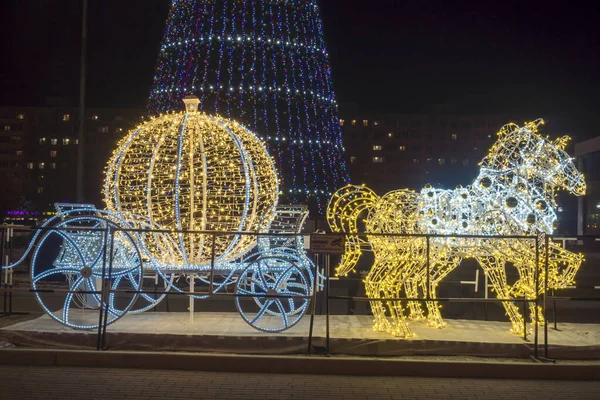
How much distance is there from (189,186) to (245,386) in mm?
3316

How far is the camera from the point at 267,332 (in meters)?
8.12

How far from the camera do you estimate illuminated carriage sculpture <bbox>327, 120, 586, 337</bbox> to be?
27.5 ft

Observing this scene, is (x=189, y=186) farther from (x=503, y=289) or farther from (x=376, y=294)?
(x=503, y=289)

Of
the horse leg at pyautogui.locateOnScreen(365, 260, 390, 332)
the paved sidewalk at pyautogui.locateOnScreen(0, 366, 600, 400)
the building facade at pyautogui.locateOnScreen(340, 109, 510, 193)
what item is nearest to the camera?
the paved sidewalk at pyautogui.locateOnScreen(0, 366, 600, 400)

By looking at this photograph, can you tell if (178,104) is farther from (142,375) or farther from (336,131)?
(142,375)

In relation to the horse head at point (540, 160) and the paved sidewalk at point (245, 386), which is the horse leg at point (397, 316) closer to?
the paved sidewalk at point (245, 386)

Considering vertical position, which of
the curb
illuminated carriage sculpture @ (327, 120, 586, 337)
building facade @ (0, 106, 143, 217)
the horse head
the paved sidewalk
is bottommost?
the paved sidewalk

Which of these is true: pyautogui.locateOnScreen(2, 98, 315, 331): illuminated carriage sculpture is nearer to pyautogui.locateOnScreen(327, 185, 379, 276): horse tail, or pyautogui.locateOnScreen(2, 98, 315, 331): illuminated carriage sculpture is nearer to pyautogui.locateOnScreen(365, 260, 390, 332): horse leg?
pyautogui.locateOnScreen(327, 185, 379, 276): horse tail

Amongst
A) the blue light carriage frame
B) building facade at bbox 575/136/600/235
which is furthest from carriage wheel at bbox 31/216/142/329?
building facade at bbox 575/136/600/235

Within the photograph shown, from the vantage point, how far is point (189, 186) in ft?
29.0

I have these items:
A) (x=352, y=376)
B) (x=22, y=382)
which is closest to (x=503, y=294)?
(x=352, y=376)

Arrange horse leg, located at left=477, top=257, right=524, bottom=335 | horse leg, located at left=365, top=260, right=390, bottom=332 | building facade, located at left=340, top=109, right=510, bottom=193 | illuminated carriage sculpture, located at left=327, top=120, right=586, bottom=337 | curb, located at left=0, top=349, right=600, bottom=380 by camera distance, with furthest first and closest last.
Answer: building facade, located at left=340, top=109, right=510, bottom=193
horse leg, located at left=477, top=257, right=524, bottom=335
horse leg, located at left=365, top=260, right=390, bottom=332
illuminated carriage sculpture, located at left=327, top=120, right=586, bottom=337
curb, located at left=0, top=349, right=600, bottom=380

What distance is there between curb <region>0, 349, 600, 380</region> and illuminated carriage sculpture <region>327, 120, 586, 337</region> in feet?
3.19

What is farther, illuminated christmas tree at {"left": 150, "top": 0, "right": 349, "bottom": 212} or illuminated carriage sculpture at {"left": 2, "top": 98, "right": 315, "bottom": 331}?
illuminated christmas tree at {"left": 150, "top": 0, "right": 349, "bottom": 212}
